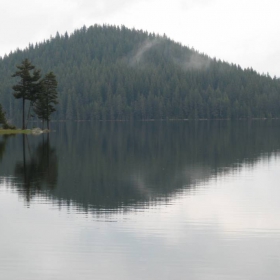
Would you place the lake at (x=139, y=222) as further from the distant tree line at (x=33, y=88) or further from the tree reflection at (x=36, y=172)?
the distant tree line at (x=33, y=88)

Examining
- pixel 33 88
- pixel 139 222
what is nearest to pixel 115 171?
pixel 139 222

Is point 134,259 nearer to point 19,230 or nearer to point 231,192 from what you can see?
point 19,230

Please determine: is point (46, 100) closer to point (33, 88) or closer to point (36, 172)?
point (33, 88)

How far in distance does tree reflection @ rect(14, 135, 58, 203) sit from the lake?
76mm

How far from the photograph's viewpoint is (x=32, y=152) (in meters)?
52.8

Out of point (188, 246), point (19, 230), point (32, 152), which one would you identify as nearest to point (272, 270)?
point (188, 246)

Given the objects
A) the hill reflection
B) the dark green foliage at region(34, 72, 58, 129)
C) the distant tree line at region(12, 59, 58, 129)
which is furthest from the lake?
the dark green foliage at region(34, 72, 58, 129)

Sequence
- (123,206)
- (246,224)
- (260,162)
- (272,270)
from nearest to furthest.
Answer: (272,270) < (246,224) < (123,206) < (260,162)

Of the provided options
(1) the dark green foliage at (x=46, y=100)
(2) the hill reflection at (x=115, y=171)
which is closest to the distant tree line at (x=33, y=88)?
(1) the dark green foliage at (x=46, y=100)

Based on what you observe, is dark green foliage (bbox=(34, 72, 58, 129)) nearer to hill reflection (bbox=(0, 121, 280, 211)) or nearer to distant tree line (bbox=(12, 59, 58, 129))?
distant tree line (bbox=(12, 59, 58, 129))

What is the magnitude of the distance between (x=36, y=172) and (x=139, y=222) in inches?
697

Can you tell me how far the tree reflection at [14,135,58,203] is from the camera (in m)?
29.4

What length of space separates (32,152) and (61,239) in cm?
3560

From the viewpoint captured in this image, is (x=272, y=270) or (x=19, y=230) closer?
(x=272, y=270)
